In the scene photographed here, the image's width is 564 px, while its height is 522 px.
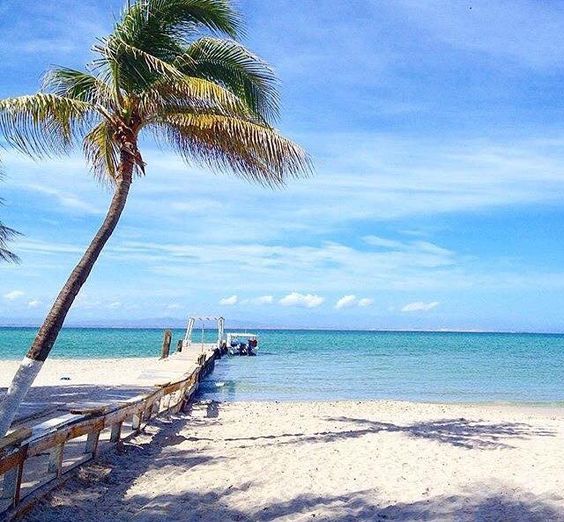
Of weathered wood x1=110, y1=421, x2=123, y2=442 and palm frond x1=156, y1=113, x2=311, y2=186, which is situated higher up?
palm frond x1=156, y1=113, x2=311, y2=186

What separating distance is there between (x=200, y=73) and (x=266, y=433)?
6568mm

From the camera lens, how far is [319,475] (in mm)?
Result: 8406

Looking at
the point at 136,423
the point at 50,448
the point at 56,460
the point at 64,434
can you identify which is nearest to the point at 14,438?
the point at 50,448

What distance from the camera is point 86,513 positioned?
6453mm

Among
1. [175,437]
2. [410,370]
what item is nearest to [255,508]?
[175,437]

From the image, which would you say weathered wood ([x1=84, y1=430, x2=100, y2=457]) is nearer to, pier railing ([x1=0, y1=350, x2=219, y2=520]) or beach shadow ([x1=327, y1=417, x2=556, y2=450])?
pier railing ([x1=0, y1=350, x2=219, y2=520])

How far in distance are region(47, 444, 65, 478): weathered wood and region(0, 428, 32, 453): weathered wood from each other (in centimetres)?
118

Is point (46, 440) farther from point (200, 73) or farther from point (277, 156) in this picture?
point (200, 73)

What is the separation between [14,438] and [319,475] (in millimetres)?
4246

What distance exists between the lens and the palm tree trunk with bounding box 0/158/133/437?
23.0 feet

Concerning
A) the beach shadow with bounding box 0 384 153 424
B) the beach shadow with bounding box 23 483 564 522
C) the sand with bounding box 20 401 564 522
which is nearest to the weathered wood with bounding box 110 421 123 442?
the sand with bounding box 20 401 564 522

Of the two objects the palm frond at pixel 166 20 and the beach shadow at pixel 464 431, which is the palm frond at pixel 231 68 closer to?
the palm frond at pixel 166 20

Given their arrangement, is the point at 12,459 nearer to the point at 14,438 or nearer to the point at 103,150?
the point at 14,438

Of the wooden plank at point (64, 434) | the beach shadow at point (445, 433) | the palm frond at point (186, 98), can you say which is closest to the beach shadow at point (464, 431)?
the beach shadow at point (445, 433)
